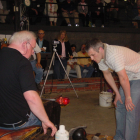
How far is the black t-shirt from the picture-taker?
5.83ft

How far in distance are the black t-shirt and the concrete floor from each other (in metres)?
2.12

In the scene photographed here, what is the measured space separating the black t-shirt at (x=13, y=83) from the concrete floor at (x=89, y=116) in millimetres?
2116

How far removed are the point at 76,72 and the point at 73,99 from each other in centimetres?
187

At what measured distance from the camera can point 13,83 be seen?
1810 millimetres

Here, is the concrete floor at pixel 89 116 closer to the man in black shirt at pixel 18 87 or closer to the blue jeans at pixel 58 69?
the blue jeans at pixel 58 69

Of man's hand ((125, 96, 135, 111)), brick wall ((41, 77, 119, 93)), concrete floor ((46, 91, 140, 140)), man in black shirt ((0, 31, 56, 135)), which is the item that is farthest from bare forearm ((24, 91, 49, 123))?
brick wall ((41, 77, 119, 93))

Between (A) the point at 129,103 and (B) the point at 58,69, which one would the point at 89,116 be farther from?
(B) the point at 58,69

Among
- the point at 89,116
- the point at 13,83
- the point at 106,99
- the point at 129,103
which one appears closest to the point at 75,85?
the point at 106,99

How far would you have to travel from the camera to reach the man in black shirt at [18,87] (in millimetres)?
1781

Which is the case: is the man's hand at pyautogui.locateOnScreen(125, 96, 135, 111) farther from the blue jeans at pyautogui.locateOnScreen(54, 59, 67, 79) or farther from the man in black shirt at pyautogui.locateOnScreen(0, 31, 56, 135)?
the blue jeans at pyautogui.locateOnScreen(54, 59, 67, 79)

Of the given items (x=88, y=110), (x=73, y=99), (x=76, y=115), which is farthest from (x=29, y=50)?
(x=73, y=99)

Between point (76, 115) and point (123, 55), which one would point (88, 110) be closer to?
point (76, 115)

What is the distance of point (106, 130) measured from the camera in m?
3.81

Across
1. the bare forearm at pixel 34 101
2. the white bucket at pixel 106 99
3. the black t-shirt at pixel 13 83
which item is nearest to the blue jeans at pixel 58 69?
the white bucket at pixel 106 99
